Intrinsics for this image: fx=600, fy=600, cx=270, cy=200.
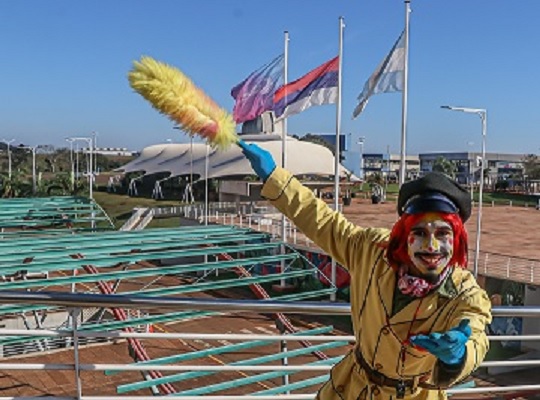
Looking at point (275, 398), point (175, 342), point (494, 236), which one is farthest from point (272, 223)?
point (275, 398)

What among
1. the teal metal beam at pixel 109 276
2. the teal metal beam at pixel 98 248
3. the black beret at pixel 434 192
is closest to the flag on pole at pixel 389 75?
the teal metal beam at pixel 98 248

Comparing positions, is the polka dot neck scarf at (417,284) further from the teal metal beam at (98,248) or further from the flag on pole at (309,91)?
the flag on pole at (309,91)

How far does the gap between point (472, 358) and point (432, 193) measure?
491 millimetres

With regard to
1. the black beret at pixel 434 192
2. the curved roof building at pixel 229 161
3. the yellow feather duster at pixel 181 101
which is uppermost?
the curved roof building at pixel 229 161

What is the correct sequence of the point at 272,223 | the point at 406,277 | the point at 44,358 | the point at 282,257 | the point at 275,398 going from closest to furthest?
the point at 406,277, the point at 275,398, the point at 44,358, the point at 282,257, the point at 272,223

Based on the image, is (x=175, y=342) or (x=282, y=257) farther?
(x=175, y=342)

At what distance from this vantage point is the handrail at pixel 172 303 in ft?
6.86

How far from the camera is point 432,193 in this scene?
1.76 metres

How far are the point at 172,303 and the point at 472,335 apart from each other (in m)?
1.06

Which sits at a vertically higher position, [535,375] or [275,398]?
[275,398]

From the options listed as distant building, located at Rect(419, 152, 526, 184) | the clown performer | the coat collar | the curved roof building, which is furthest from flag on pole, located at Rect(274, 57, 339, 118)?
distant building, located at Rect(419, 152, 526, 184)

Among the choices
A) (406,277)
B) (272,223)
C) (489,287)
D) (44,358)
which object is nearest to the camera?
(406,277)

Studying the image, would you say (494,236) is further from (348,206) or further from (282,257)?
(282,257)

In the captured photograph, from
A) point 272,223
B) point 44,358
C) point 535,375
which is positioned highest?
point 272,223
